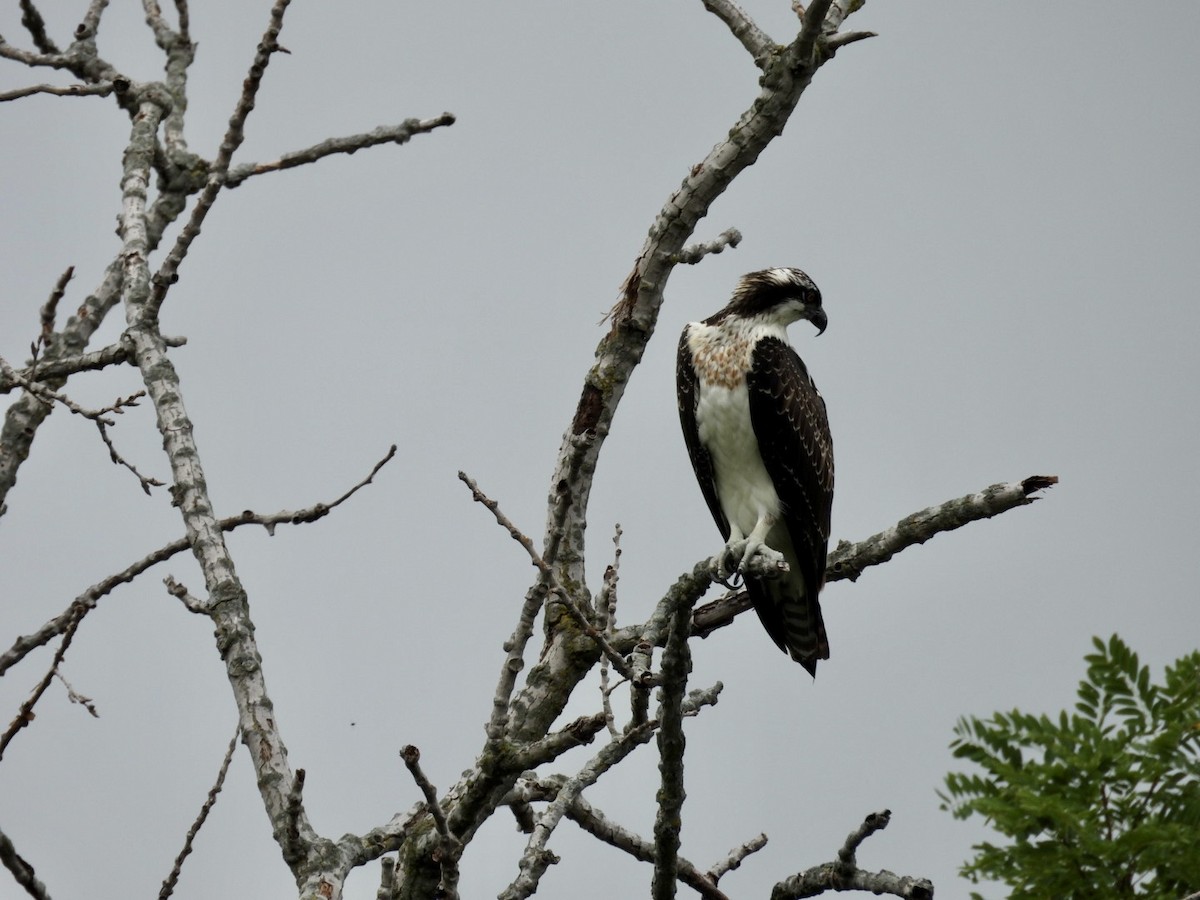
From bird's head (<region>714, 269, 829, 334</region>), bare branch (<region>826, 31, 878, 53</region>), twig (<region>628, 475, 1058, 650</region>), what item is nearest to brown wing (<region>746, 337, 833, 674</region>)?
bird's head (<region>714, 269, 829, 334</region>)

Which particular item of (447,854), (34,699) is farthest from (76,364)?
(447,854)

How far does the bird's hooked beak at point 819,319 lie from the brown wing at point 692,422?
711mm

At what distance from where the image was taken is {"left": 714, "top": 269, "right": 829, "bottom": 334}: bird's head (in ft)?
27.9

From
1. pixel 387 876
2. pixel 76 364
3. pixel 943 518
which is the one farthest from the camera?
pixel 76 364

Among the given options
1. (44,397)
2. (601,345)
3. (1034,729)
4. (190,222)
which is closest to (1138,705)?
(1034,729)

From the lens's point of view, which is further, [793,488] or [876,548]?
[793,488]

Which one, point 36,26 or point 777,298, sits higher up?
point 36,26

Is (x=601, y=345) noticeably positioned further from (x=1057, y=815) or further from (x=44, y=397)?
(x=1057, y=815)

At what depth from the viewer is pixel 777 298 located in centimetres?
852

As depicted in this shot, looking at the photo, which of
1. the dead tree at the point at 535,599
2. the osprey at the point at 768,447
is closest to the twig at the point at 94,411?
the dead tree at the point at 535,599

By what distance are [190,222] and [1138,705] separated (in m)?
4.28

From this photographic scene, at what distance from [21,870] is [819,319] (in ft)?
17.1

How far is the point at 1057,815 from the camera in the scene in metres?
3.52

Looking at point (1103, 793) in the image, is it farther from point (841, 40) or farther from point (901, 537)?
point (841, 40)
